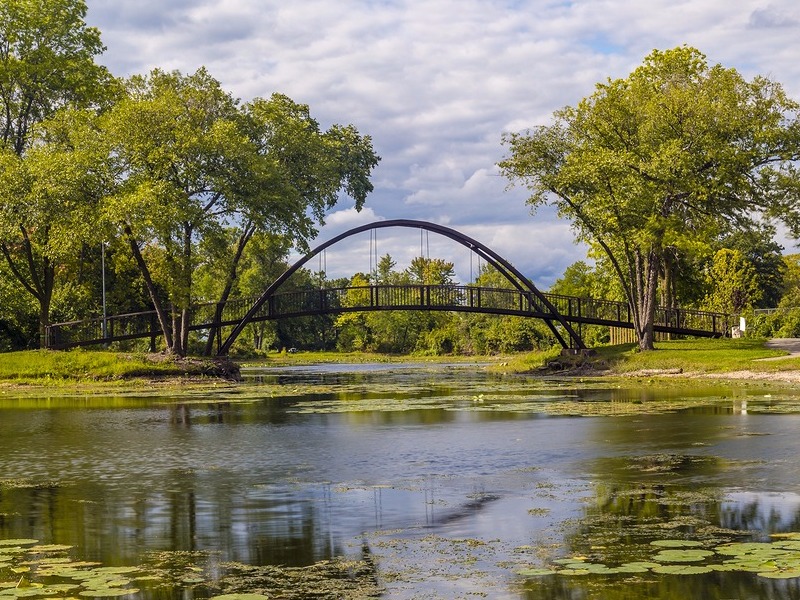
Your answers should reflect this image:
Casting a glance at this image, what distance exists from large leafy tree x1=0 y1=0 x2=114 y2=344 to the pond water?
22292 millimetres

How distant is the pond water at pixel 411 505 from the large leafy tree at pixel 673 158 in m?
22.5

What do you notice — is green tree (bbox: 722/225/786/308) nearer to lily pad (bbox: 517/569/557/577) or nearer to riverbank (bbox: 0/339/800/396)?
riverbank (bbox: 0/339/800/396)

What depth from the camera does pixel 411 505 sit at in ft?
46.2

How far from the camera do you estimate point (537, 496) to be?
47.7 feet

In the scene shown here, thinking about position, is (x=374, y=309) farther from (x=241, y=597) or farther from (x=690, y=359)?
(x=241, y=597)

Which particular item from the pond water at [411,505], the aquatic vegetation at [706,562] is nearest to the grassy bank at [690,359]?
the pond water at [411,505]

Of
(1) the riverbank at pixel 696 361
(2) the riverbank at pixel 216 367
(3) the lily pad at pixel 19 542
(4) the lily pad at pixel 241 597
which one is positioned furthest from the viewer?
(2) the riverbank at pixel 216 367

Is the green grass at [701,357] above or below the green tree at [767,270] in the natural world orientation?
below

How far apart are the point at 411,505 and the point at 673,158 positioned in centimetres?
3822

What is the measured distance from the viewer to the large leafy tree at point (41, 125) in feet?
158

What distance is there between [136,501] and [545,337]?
78846 mm

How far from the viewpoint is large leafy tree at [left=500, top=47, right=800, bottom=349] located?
49.6 m

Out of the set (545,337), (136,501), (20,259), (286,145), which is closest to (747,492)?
(136,501)

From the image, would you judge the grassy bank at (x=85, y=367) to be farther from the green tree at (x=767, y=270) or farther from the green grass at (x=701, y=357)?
the green tree at (x=767, y=270)
